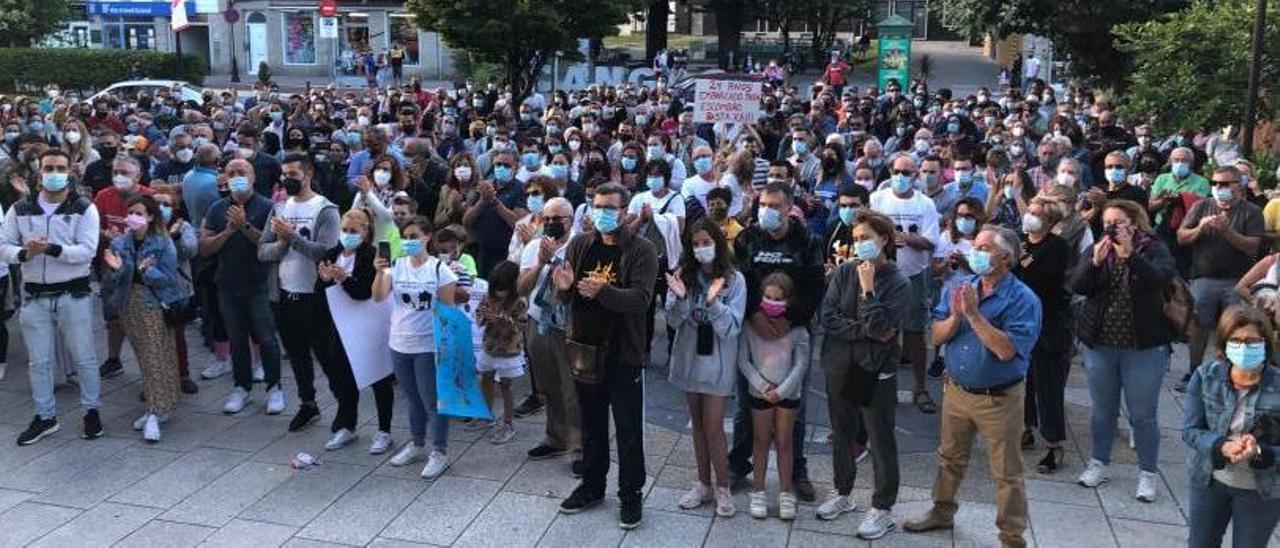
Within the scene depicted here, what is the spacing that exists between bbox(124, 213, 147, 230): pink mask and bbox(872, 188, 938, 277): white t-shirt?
5.22 metres

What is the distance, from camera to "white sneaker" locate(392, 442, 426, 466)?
285 inches

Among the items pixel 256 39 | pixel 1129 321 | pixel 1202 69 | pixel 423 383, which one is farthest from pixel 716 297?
pixel 256 39

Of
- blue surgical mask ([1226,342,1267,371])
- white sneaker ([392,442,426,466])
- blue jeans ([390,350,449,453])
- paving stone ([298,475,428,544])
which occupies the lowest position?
paving stone ([298,475,428,544])

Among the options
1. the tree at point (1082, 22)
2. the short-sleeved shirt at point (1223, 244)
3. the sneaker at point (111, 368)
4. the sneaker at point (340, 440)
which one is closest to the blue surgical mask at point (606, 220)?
the sneaker at point (340, 440)

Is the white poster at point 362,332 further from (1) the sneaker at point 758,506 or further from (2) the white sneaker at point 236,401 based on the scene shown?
(1) the sneaker at point 758,506

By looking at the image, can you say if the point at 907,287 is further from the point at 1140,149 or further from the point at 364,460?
the point at 1140,149

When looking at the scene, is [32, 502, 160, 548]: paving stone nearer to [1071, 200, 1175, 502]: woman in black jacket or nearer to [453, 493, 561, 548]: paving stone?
[453, 493, 561, 548]: paving stone

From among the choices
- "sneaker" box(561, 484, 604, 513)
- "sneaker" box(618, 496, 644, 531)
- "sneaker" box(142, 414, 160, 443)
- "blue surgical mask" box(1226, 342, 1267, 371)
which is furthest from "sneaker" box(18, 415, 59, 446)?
"blue surgical mask" box(1226, 342, 1267, 371)

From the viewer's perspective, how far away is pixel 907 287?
5.93 m

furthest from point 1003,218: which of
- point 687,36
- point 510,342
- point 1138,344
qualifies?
point 687,36

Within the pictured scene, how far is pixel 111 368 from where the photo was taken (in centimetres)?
923

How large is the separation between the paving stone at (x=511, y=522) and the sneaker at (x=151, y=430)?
260 cm

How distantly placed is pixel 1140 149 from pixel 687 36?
49858 mm

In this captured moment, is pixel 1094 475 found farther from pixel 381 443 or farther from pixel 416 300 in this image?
pixel 381 443
